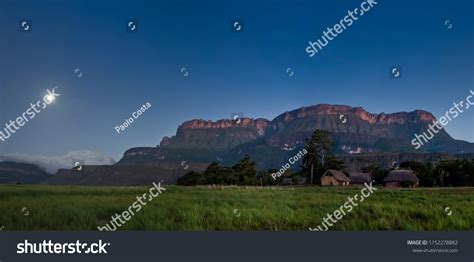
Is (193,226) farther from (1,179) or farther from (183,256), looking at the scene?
(1,179)

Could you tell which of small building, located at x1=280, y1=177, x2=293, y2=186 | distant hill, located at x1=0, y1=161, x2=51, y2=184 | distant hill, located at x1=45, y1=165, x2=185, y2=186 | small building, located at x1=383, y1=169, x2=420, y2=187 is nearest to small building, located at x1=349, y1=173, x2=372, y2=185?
small building, located at x1=383, y1=169, x2=420, y2=187

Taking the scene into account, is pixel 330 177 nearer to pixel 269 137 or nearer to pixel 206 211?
pixel 269 137

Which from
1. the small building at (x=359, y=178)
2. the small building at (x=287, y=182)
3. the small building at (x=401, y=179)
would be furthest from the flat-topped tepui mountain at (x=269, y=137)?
the small building at (x=359, y=178)

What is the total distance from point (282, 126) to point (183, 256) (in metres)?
3.23

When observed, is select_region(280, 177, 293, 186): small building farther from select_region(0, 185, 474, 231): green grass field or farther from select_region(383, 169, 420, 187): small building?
select_region(383, 169, 420, 187): small building

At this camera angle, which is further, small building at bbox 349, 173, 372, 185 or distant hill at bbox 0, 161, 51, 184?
small building at bbox 349, 173, 372, 185

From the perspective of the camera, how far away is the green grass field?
7.50 metres

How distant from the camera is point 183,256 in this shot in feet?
23.5

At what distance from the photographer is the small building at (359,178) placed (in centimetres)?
1061

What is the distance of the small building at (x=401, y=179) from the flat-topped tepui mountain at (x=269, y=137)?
1.24m

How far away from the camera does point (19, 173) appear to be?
24.0 feet

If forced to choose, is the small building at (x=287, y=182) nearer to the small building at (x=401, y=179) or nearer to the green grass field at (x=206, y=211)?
the green grass field at (x=206, y=211)

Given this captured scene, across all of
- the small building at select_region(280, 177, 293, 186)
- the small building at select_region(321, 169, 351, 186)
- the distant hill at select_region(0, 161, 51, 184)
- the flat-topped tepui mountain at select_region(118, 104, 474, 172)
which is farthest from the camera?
the small building at select_region(321, 169, 351, 186)

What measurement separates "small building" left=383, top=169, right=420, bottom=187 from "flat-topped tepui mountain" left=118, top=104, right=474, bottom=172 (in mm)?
1236
